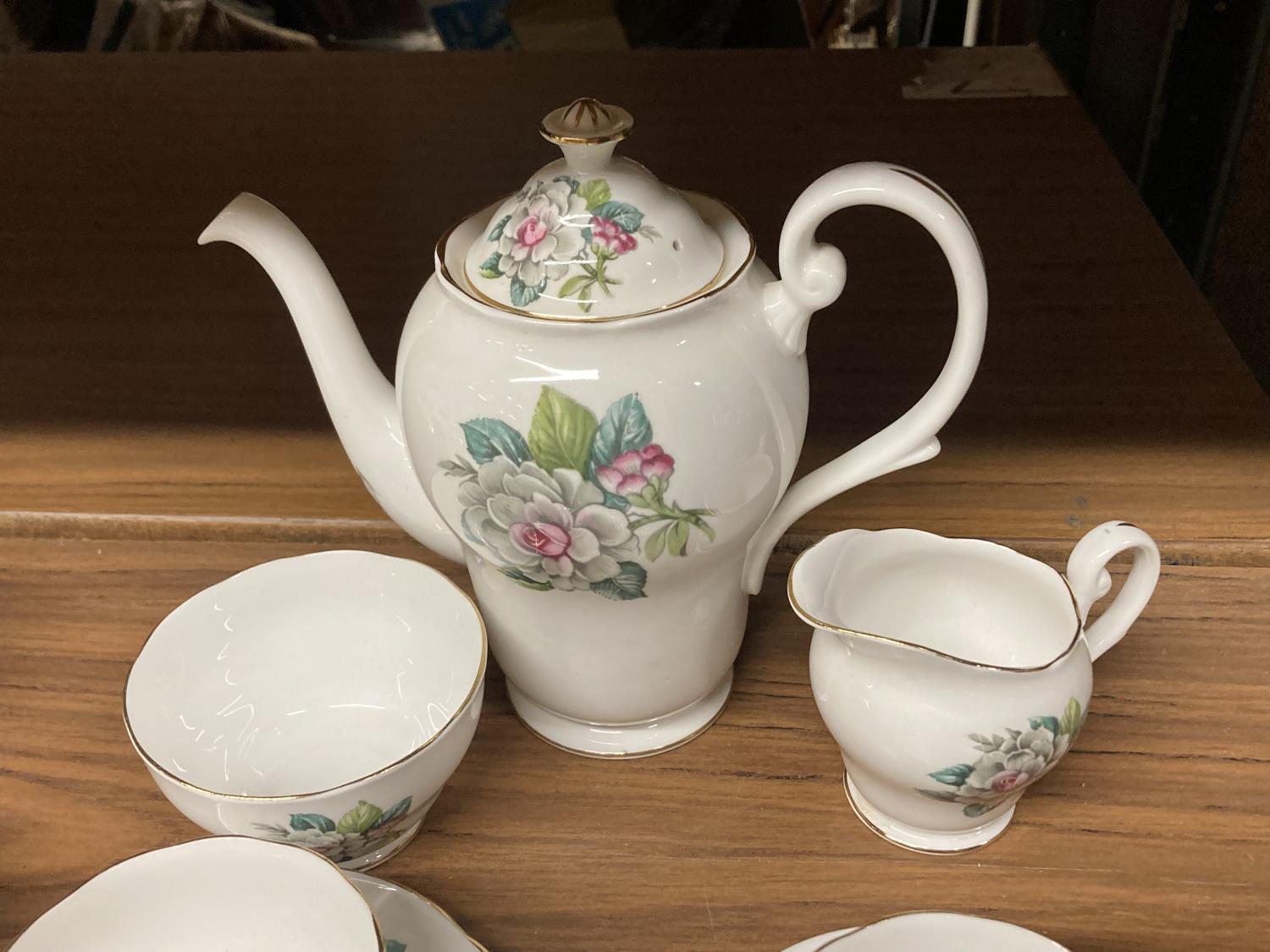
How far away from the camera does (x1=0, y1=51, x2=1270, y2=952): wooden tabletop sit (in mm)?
460

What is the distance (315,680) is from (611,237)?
0.28m

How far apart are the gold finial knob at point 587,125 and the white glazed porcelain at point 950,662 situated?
0.19 m

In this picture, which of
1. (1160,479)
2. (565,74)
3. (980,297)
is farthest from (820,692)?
(565,74)

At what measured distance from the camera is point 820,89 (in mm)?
1067

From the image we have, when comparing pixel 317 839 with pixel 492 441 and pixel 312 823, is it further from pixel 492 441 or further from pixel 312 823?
pixel 492 441

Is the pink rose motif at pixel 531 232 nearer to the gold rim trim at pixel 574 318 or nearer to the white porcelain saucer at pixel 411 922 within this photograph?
the gold rim trim at pixel 574 318

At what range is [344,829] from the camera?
427 mm

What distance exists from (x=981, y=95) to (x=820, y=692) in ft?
2.57

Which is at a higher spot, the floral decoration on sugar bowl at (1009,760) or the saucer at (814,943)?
the floral decoration on sugar bowl at (1009,760)

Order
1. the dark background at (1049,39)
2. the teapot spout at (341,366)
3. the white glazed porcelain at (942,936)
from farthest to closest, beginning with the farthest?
the dark background at (1049,39) → the teapot spout at (341,366) → the white glazed porcelain at (942,936)

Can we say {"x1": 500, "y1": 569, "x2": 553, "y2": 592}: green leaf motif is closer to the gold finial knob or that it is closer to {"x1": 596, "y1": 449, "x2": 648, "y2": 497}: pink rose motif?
{"x1": 596, "y1": 449, "x2": 648, "y2": 497}: pink rose motif

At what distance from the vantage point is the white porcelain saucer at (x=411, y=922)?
1.37ft

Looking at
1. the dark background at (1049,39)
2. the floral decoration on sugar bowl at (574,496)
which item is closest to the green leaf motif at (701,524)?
the floral decoration on sugar bowl at (574,496)

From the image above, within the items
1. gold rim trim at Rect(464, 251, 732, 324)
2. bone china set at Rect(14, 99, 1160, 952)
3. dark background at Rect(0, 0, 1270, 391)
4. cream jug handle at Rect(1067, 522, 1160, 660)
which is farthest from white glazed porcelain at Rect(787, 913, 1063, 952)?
dark background at Rect(0, 0, 1270, 391)
